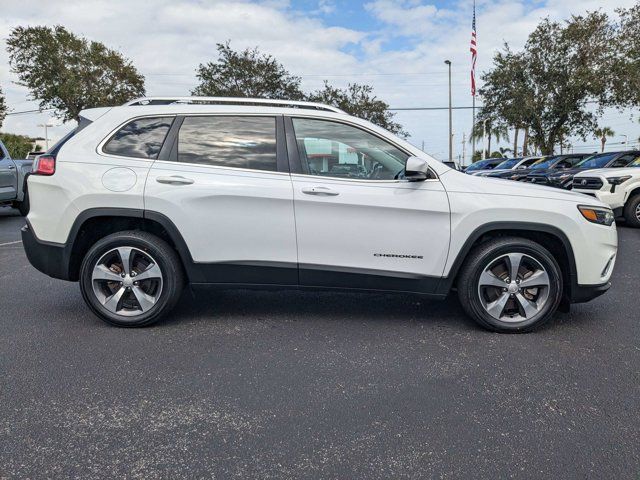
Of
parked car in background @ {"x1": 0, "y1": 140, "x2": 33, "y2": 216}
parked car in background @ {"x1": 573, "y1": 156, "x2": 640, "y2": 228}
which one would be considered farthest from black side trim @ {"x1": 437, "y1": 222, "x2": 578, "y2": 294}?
parked car in background @ {"x1": 0, "y1": 140, "x2": 33, "y2": 216}

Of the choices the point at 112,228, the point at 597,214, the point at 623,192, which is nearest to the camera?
the point at 597,214

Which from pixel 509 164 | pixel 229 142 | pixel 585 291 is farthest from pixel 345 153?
pixel 509 164

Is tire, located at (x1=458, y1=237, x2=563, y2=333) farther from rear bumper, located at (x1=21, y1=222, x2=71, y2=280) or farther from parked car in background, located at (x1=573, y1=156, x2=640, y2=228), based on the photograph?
parked car in background, located at (x1=573, y1=156, x2=640, y2=228)

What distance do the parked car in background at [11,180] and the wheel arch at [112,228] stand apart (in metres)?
8.39

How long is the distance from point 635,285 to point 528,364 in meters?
2.99

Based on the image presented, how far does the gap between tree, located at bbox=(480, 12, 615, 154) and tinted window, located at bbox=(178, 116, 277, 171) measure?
24222mm

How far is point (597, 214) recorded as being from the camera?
13.3 feet

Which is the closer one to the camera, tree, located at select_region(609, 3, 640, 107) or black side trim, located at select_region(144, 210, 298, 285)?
black side trim, located at select_region(144, 210, 298, 285)

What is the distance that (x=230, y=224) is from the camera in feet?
13.2

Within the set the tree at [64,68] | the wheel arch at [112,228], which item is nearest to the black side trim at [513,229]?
the wheel arch at [112,228]

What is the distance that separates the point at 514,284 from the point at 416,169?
47.1 inches

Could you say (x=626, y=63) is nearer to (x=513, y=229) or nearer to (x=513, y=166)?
(x=513, y=166)

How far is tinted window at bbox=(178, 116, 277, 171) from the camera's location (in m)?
4.11

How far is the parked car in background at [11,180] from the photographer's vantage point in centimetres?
1148
